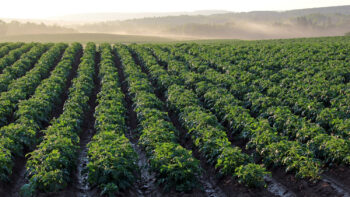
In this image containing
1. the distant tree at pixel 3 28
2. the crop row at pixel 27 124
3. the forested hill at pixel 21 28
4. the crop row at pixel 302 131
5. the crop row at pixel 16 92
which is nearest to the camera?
the crop row at pixel 27 124

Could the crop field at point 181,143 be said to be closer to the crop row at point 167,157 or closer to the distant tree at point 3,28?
the crop row at point 167,157

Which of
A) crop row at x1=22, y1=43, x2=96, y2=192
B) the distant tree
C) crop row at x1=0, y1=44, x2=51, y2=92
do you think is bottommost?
crop row at x1=22, y1=43, x2=96, y2=192

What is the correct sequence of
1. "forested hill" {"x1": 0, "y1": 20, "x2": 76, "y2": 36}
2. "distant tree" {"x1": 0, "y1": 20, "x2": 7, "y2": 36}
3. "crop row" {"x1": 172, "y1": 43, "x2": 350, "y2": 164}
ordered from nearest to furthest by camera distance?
"crop row" {"x1": 172, "y1": 43, "x2": 350, "y2": 164} < "distant tree" {"x1": 0, "y1": 20, "x2": 7, "y2": 36} < "forested hill" {"x1": 0, "y1": 20, "x2": 76, "y2": 36}

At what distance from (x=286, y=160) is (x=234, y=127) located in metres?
3.26

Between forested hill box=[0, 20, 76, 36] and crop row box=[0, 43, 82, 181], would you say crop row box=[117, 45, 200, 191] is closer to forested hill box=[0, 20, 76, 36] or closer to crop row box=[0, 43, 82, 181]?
crop row box=[0, 43, 82, 181]

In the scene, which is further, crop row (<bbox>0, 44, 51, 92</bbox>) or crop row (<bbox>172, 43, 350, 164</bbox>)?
crop row (<bbox>0, 44, 51, 92</bbox>)

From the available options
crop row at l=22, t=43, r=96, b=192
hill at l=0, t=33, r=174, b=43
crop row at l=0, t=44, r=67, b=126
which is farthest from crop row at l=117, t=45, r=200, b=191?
hill at l=0, t=33, r=174, b=43

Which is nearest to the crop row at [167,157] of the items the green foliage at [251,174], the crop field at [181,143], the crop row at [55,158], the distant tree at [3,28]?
the crop field at [181,143]

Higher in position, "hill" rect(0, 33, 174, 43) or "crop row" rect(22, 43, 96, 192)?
"hill" rect(0, 33, 174, 43)

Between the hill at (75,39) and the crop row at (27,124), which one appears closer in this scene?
the crop row at (27,124)

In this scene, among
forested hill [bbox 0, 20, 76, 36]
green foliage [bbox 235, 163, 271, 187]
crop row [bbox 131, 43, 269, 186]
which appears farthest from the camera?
forested hill [bbox 0, 20, 76, 36]

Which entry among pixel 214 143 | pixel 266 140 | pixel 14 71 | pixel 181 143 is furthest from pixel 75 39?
pixel 266 140

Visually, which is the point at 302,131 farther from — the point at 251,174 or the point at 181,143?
the point at 181,143

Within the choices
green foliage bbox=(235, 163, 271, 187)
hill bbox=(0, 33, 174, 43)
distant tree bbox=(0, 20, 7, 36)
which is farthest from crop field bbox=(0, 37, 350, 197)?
distant tree bbox=(0, 20, 7, 36)
